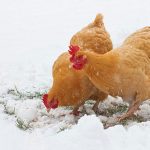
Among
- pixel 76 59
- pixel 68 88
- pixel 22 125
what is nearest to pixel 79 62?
pixel 76 59

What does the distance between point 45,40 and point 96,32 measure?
10.0 ft

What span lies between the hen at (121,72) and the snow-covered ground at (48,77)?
0.33m

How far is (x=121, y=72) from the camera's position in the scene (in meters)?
5.37

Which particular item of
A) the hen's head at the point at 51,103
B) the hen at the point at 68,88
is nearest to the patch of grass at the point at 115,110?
the hen at the point at 68,88

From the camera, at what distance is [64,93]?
5652 mm

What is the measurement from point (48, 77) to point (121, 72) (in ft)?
7.37

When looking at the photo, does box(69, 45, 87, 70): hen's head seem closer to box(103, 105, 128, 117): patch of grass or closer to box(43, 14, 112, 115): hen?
box(43, 14, 112, 115): hen

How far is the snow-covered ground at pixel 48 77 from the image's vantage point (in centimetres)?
453

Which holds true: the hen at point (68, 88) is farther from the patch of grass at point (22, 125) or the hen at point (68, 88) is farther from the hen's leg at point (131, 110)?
the hen's leg at point (131, 110)

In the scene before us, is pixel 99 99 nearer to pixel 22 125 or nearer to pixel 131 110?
pixel 131 110

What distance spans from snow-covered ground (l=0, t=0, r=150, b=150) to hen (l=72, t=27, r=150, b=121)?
328 mm

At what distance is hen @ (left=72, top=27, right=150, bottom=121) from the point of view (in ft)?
17.6

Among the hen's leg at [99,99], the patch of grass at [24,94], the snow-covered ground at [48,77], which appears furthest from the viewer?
the patch of grass at [24,94]

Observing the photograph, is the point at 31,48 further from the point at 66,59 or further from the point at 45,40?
the point at 66,59
